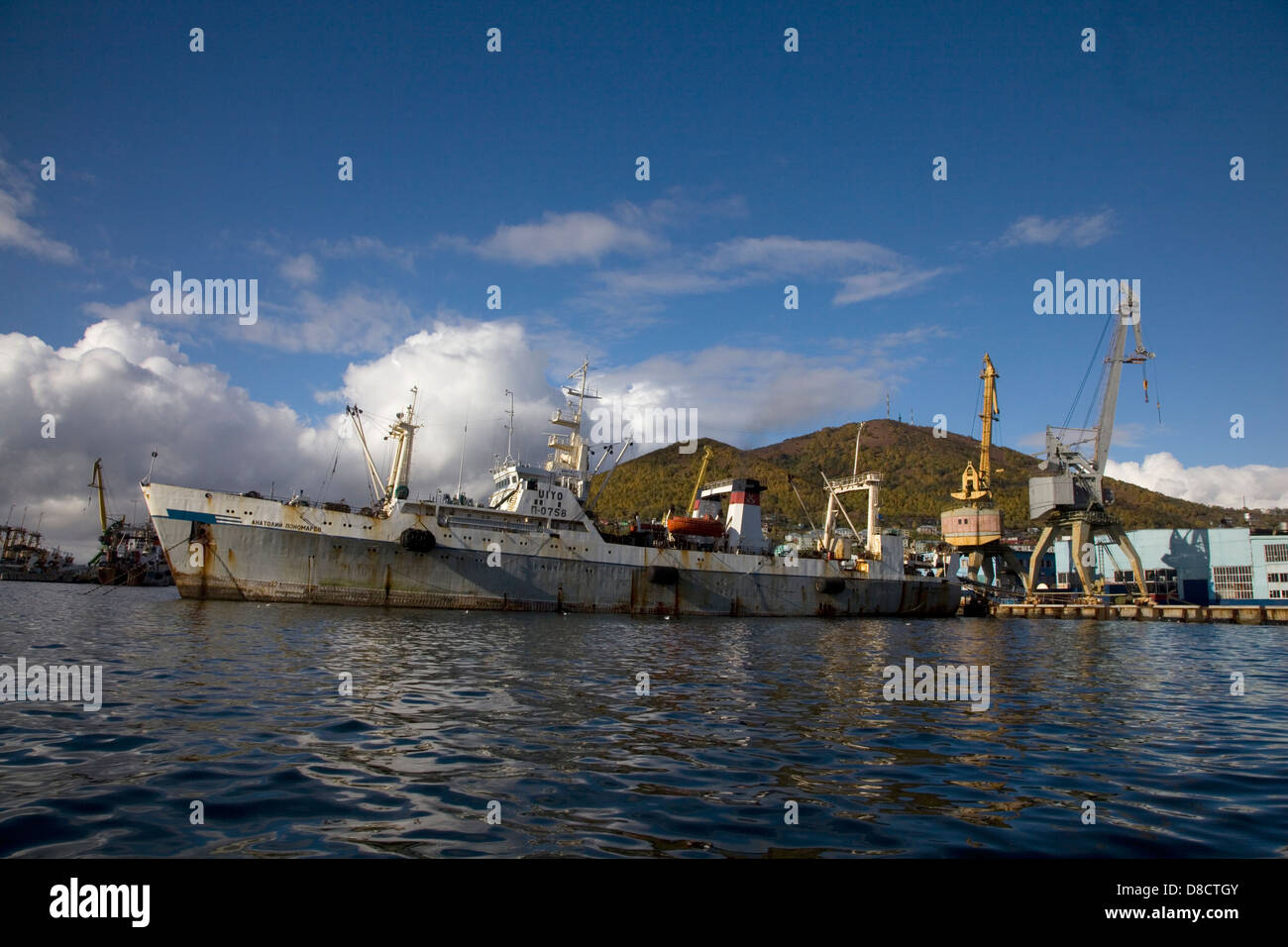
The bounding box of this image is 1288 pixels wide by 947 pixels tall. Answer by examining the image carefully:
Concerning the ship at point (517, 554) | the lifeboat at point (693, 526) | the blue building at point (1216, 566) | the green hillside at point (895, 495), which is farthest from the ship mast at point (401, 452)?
the green hillside at point (895, 495)

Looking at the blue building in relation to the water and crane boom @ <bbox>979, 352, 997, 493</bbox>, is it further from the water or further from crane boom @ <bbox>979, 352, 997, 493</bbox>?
the water

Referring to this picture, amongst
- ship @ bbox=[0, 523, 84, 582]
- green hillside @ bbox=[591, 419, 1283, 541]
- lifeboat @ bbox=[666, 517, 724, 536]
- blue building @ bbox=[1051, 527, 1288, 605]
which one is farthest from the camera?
green hillside @ bbox=[591, 419, 1283, 541]

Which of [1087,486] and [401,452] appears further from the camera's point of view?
[1087,486]

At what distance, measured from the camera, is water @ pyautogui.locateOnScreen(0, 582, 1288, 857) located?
18.8ft

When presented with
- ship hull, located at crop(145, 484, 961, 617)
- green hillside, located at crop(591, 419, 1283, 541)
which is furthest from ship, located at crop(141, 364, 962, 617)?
green hillside, located at crop(591, 419, 1283, 541)

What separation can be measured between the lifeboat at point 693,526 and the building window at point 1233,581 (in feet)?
217

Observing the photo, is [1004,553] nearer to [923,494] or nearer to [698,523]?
[698,523]

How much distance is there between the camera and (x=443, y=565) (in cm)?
3672

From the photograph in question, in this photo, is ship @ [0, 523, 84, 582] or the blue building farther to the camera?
ship @ [0, 523, 84, 582]

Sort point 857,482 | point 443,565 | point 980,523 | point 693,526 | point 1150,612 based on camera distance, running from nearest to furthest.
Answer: point 443,565, point 693,526, point 857,482, point 1150,612, point 980,523

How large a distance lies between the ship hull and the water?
16988 mm

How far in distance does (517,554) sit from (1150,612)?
63546mm

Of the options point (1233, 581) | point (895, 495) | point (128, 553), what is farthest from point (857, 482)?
point (895, 495)

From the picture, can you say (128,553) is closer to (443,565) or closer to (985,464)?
(443,565)
